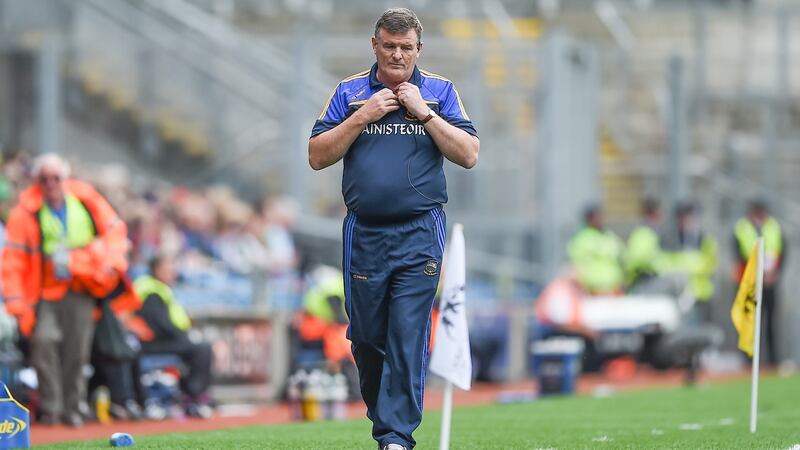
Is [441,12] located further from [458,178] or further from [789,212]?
[789,212]

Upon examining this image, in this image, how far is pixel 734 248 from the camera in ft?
78.6

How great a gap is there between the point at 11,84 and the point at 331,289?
4.33m

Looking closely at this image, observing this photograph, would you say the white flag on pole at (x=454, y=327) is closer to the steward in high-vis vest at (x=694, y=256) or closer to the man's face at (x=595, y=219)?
the man's face at (x=595, y=219)

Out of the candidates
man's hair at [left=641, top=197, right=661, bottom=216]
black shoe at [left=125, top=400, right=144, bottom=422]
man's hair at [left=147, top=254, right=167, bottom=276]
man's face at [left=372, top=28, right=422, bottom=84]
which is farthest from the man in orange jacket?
man's hair at [left=641, top=197, right=661, bottom=216]

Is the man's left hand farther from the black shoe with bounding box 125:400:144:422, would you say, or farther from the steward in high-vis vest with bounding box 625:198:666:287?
the steward in high-vis vest with bounding box 625:198:666:287

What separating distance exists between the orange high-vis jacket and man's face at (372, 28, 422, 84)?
21.0 feet

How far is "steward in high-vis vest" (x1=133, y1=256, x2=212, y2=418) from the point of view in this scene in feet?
54.3

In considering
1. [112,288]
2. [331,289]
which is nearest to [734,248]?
[331,289]

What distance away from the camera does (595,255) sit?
2300cm

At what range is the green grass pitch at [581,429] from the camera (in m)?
10.6

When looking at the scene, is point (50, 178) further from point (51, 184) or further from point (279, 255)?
point (279, 255)

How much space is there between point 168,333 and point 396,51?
28.6 ft

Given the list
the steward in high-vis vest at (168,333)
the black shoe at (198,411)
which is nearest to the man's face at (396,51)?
the black shoe at (198,411)

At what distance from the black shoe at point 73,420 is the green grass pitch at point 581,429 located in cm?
178
